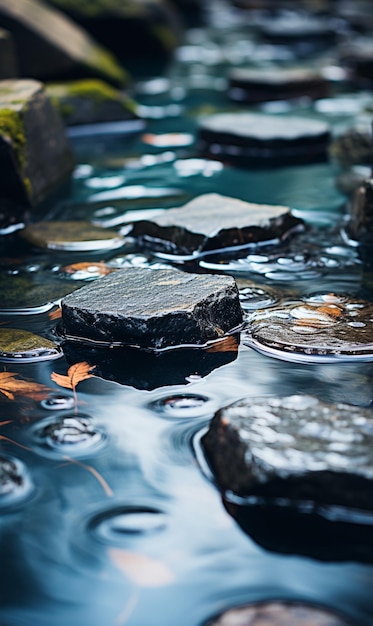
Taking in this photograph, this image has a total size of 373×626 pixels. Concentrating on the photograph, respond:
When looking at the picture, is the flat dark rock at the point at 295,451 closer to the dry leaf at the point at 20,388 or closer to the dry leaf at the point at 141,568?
the dry leaf at the point at 141,568

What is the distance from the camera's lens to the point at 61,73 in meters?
6.11

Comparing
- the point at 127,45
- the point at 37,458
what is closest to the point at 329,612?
the point at 37,458

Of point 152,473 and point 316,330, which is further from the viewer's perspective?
point 316,330

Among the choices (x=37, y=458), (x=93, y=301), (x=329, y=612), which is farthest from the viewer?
(x=93, y=301)

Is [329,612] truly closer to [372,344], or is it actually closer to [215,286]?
[372,344]

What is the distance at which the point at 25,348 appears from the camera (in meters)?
2.34

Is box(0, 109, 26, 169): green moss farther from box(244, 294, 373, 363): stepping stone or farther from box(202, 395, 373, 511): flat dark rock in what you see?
box(202, 395, 373, 511): flat dark rock

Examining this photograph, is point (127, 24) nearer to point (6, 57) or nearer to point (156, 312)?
point (6, 57)

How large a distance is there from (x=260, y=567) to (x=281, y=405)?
17.3 inches

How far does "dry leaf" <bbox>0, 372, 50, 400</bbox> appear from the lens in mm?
2102

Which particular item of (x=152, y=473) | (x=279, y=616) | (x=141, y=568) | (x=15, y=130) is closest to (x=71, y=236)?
(x=15, y=130)

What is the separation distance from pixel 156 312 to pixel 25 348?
43 centimetres

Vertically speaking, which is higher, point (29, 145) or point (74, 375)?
point (29, 145)

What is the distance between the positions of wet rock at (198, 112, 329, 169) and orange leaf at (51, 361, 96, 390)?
2750 mm
